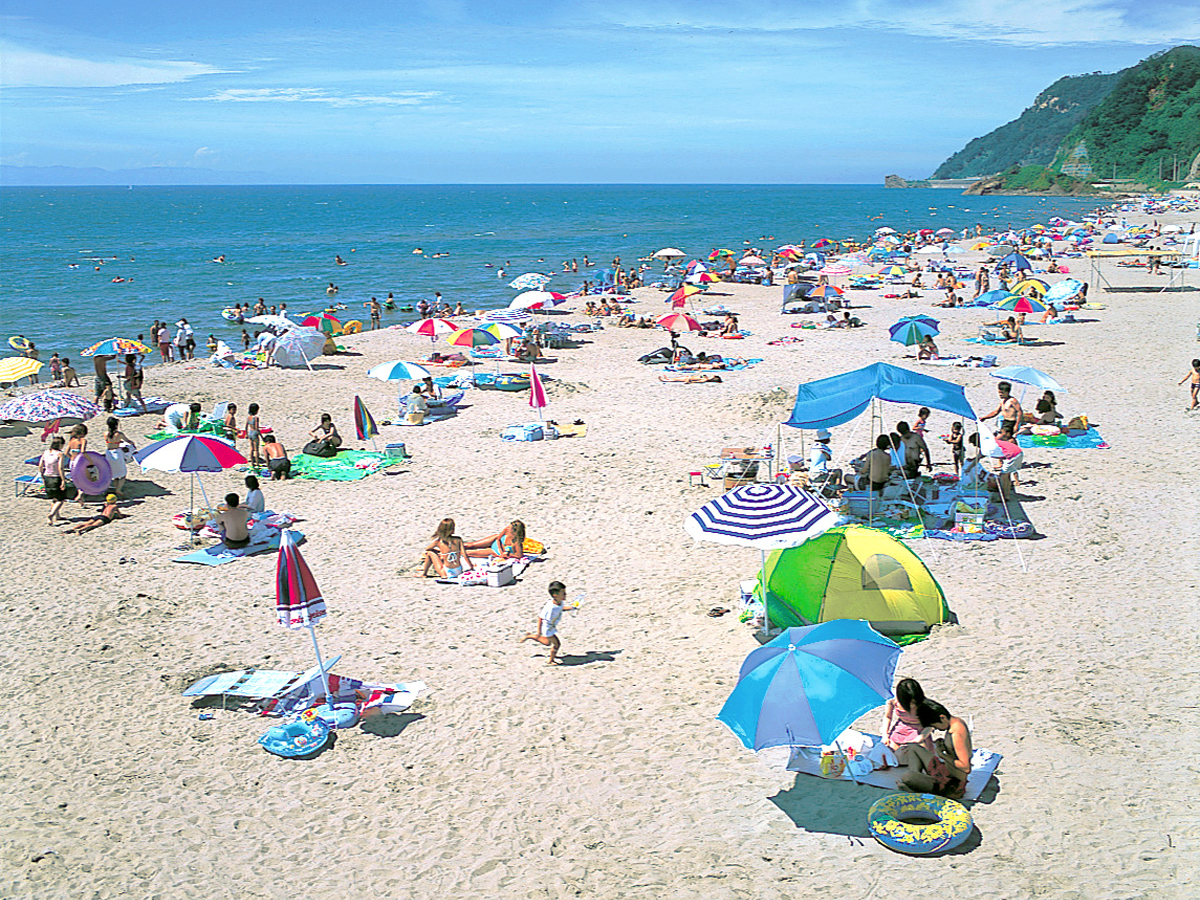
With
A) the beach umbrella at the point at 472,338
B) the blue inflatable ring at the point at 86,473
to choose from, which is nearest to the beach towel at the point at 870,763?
the blue inflatable ring at the point at 86,473

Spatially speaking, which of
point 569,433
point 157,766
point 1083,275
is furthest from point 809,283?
point 157,766

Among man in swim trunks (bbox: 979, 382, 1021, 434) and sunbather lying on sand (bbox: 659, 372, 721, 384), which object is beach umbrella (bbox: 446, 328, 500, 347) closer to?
sunbather lying on sand (bbox: 659, 372, 721, 384)

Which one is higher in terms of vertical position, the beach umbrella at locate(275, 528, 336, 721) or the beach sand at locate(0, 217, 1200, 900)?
the beach umbrella at locate(275, 528, 336, 721)

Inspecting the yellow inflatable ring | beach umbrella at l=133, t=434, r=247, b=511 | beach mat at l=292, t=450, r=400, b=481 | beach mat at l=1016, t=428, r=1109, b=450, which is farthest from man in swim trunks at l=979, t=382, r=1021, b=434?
beach umbrella at l=133, t=434, r=247, b=511

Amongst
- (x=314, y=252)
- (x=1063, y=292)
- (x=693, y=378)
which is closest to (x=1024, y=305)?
(x=1063, y=292)

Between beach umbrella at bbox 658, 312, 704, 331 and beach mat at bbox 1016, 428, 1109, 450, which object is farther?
beach umbrella at bbox 658, 312, 704, 331

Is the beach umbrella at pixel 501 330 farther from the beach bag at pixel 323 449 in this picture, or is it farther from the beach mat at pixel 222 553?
the beach mat at pixel 222 553
